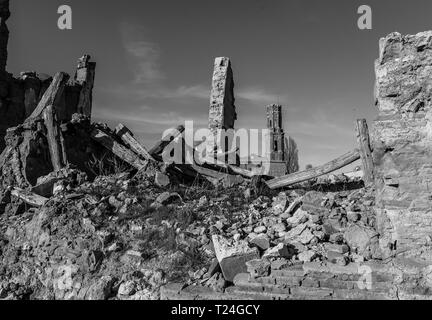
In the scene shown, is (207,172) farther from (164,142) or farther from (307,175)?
(307,175)

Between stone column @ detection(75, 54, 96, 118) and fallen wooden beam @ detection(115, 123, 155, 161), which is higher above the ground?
stone column @ detection(75, 54, 96, 118)

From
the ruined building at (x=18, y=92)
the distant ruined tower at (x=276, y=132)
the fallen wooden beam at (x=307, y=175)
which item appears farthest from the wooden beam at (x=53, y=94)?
the distant ruined tower at (x=276, y=132)

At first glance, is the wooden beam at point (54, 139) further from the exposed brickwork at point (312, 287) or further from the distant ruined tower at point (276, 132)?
the distant ruined tower at point (276, 132)

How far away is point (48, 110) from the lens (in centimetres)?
691

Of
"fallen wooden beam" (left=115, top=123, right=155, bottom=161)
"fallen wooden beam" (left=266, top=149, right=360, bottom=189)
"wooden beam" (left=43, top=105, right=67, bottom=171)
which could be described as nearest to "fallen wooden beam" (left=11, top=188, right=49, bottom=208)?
"wooden beam" (left=43, top=105, right=67, bottom=171)

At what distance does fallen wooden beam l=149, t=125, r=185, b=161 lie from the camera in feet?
23.9

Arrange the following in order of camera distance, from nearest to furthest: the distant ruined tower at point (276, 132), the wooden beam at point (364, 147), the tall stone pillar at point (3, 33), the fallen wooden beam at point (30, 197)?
the fallen wooden beam at point (30, 197)
the wooden beam at point (364, 147)
the tall stone pillar at point (3, 33)
the distant ruined tower at point (276, 132)

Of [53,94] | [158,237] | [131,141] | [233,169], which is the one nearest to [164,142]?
[131,141]

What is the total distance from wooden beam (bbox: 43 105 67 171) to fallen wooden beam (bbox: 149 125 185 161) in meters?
1.70

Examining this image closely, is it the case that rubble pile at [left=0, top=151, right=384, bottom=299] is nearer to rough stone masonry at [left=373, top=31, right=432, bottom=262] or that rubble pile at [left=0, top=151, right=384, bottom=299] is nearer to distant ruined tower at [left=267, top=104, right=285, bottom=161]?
rough stone masonry at [left=373, top=31, right=432, bottom=262]

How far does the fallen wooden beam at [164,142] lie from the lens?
7.30 metres

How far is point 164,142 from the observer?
7.45 metres

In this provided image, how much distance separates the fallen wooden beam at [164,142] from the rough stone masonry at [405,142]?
15.6 feet
